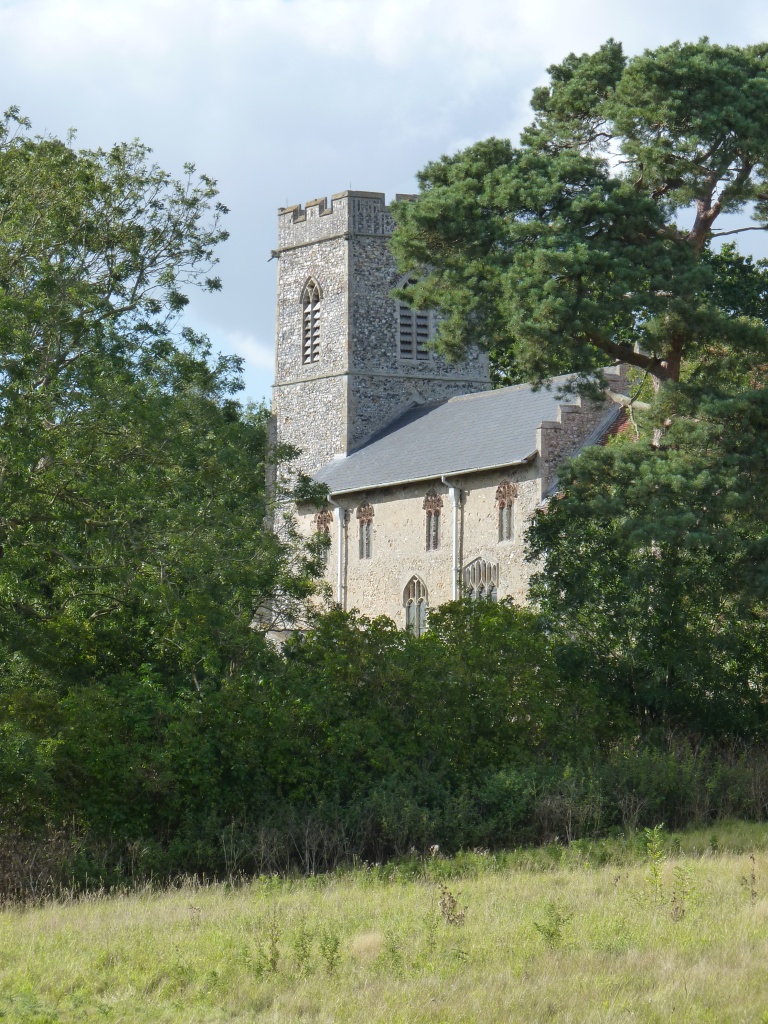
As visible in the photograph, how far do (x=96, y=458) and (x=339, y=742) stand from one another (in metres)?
4.89

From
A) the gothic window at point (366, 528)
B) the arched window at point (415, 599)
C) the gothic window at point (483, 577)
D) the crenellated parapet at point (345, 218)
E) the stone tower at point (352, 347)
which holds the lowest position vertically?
the arched window at point (415, 599)

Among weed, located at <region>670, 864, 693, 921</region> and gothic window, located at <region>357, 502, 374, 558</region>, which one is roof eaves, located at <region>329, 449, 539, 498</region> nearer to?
gothic window, located at <region>357, 502, 374, 558</region>

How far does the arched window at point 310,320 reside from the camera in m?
59.2

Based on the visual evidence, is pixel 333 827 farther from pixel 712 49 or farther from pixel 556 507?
pixel 712 49

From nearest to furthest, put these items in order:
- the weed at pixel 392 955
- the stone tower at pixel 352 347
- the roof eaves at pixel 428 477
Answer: the weed at pixel 392 955 < the roof eaves at pixel 428 477 < the stone tower at pixel 352 347

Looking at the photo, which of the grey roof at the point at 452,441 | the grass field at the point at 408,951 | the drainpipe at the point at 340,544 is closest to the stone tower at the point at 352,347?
the grey roof at the point at 452,441

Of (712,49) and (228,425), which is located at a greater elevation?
(712,49)

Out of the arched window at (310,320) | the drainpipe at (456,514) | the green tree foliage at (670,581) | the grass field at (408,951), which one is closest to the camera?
the grass field at (408,951)

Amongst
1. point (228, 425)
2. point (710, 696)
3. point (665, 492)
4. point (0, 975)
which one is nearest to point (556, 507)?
point (665, 492)

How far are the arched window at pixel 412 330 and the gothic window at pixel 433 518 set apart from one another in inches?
525

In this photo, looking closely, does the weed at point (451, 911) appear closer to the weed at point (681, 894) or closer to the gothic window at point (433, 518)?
the weed at point (681, 894)

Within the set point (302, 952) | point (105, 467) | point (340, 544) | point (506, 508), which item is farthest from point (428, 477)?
point (302, 952)

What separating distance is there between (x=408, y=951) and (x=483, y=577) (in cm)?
3380

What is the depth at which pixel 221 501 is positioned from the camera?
19.1m
